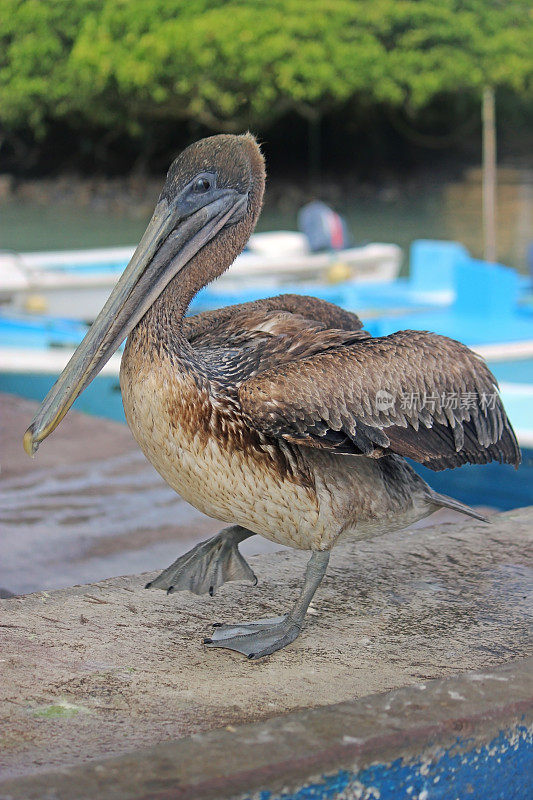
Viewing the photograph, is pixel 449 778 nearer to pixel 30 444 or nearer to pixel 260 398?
pixel 260 398

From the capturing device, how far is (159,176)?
39.8m

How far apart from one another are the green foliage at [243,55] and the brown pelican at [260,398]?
3159 cm

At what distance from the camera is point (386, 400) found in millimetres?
2727

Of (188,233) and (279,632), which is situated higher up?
(188,233)

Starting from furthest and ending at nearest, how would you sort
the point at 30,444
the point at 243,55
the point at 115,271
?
the point at 243,55 < the point at 115,271 < the point at 30,444

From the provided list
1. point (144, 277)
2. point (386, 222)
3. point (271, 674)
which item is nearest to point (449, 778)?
point (271, 674)

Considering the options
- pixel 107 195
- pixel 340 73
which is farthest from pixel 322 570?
pixel 107 195

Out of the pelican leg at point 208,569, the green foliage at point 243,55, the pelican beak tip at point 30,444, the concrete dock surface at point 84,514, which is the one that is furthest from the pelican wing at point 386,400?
the green foliage at point 243,55

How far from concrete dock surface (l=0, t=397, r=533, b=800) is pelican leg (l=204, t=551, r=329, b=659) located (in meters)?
0.04

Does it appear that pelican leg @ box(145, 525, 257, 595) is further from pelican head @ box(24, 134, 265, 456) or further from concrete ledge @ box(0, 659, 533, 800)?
concrete ledge @ box(0, 659, 533, 800)

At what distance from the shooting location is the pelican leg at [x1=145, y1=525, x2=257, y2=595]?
3.21m

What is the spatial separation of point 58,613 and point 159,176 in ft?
124

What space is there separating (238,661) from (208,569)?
44 cm

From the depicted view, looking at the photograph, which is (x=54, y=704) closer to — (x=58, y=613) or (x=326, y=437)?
(x=58, y=613)
